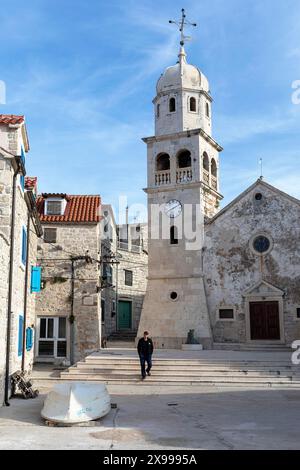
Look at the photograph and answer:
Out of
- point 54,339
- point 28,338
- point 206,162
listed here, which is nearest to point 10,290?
point 28,338

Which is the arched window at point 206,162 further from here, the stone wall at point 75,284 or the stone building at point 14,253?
the stone building at point 14,253

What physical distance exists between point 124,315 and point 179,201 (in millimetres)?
10744

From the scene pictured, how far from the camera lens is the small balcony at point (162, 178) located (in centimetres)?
2719

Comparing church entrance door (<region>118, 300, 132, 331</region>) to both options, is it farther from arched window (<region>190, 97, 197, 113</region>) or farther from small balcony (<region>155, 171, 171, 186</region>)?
arched window (<region>190, 97, 197, 113</region>)

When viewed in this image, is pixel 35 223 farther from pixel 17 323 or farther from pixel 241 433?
pixel 241 433

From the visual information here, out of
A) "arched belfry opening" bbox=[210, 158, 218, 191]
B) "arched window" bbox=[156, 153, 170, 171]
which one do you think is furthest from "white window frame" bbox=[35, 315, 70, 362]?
"arched belfry opening" bbox=[210, 158, 218, 191]

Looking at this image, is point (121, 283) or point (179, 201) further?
point (121, 283)

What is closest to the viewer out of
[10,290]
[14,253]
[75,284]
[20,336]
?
[10,290]

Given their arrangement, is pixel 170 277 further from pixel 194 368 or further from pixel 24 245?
pixel 24 245

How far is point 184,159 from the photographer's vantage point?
27.7 m

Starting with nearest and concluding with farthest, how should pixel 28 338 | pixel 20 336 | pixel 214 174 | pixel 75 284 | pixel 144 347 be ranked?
pixel 20 336, pixel 144 347, pixel 28 338, pixel 75 284, pixel 214 174

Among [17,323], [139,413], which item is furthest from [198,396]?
[17,323]

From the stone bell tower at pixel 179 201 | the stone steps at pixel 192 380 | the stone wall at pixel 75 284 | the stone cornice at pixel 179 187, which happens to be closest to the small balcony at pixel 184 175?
the stone bell tower at pixel 179 201

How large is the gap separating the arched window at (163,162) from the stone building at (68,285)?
175 inches
